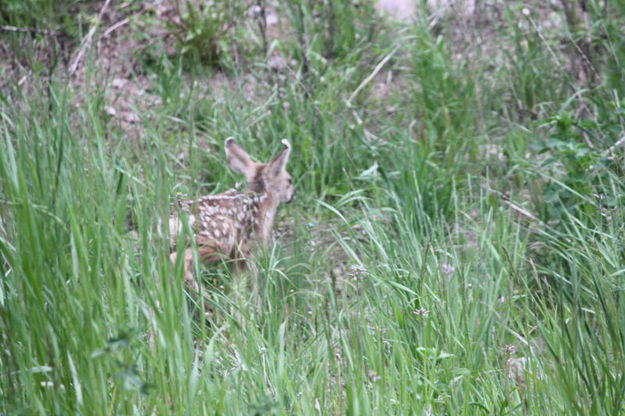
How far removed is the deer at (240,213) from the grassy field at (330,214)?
0.16 m

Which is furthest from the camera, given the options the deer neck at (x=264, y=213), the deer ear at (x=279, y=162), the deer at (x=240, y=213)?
the deer ear at (x=279, y=162)

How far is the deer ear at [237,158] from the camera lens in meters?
6.20

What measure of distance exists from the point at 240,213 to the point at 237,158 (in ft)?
2.05

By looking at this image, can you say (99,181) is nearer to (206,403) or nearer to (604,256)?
(206,403)

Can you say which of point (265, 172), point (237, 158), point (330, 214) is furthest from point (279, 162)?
point (330, 214)

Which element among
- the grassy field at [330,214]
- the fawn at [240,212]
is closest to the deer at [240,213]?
the fawn at [240,212]

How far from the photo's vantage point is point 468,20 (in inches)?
350

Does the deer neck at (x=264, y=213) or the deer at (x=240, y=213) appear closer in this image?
the deer at (x=240, y=213)

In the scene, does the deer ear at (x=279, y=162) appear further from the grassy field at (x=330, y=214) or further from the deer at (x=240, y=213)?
the grassy field at (x=330, y=214)

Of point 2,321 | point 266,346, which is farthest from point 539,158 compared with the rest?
point 2,321

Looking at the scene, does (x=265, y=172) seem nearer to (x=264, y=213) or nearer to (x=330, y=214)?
(x=264, y=213)

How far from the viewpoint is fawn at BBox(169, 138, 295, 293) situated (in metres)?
5.44

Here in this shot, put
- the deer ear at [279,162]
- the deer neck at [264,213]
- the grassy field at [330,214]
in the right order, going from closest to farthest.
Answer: the grassy field at [330,214] < the deer neck at [264,213] < the deer ear at [279,162]

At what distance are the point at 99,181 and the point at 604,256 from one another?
2.05 metres
